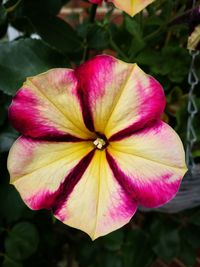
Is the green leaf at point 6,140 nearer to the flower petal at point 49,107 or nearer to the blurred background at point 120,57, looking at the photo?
the blurred background at point 120,57

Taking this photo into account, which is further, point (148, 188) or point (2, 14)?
point (2, 14)

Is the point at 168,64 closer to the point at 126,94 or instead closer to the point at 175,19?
the point at 175,19

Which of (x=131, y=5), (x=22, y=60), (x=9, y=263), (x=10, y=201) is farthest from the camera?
(x=9, y=263)

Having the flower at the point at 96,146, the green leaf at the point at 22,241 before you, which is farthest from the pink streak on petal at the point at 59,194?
the green leaf at the point at 22,241

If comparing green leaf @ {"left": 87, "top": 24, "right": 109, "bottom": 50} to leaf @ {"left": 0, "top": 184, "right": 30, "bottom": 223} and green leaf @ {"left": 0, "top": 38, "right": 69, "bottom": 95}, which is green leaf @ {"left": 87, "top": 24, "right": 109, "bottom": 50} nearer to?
green leaf @ {"left": 0, "top": 38, "right": 69, "bottom": 95}


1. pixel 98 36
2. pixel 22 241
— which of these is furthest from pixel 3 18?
pixel 22 241

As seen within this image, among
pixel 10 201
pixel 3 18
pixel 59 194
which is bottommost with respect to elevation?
pixel 10 201

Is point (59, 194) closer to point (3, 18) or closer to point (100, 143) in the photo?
point (100, 143)
